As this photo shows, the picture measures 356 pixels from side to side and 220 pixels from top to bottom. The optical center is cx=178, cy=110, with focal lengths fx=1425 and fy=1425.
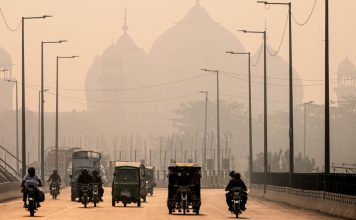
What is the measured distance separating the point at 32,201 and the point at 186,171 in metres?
7.54

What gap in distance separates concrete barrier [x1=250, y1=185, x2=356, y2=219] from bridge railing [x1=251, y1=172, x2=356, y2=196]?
0.75 ft

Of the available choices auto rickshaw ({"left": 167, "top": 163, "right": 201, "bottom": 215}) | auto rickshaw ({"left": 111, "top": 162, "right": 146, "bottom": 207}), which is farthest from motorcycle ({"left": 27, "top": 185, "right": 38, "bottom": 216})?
auto rickshaw ({"left": 111, "top": 162, "right": 146, "bottom": 207})

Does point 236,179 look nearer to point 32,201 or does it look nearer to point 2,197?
point 32,201

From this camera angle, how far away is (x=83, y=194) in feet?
195

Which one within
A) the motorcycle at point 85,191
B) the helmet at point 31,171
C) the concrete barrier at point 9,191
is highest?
the helmet at point 31,171

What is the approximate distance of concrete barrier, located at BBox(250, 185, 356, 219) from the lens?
47.5 metres

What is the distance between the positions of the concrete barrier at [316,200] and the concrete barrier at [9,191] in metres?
13.7

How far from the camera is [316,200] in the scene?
5703 centimetres

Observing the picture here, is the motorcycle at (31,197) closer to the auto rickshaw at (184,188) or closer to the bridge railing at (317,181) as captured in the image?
the auto rickshaw at (184,188)

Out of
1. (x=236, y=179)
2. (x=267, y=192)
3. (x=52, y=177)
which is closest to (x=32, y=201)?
(x=236, y=179)

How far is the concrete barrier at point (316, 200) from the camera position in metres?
47.5

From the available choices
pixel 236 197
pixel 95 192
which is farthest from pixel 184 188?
pixel 95 192

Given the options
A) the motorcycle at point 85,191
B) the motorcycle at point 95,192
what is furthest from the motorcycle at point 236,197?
the motorcycle at point 95,192

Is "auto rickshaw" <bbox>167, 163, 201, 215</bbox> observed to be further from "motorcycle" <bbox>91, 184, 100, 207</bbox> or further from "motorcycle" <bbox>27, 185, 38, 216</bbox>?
"motorcycle" <bbox>91, 184, 100, 207</bbox>
